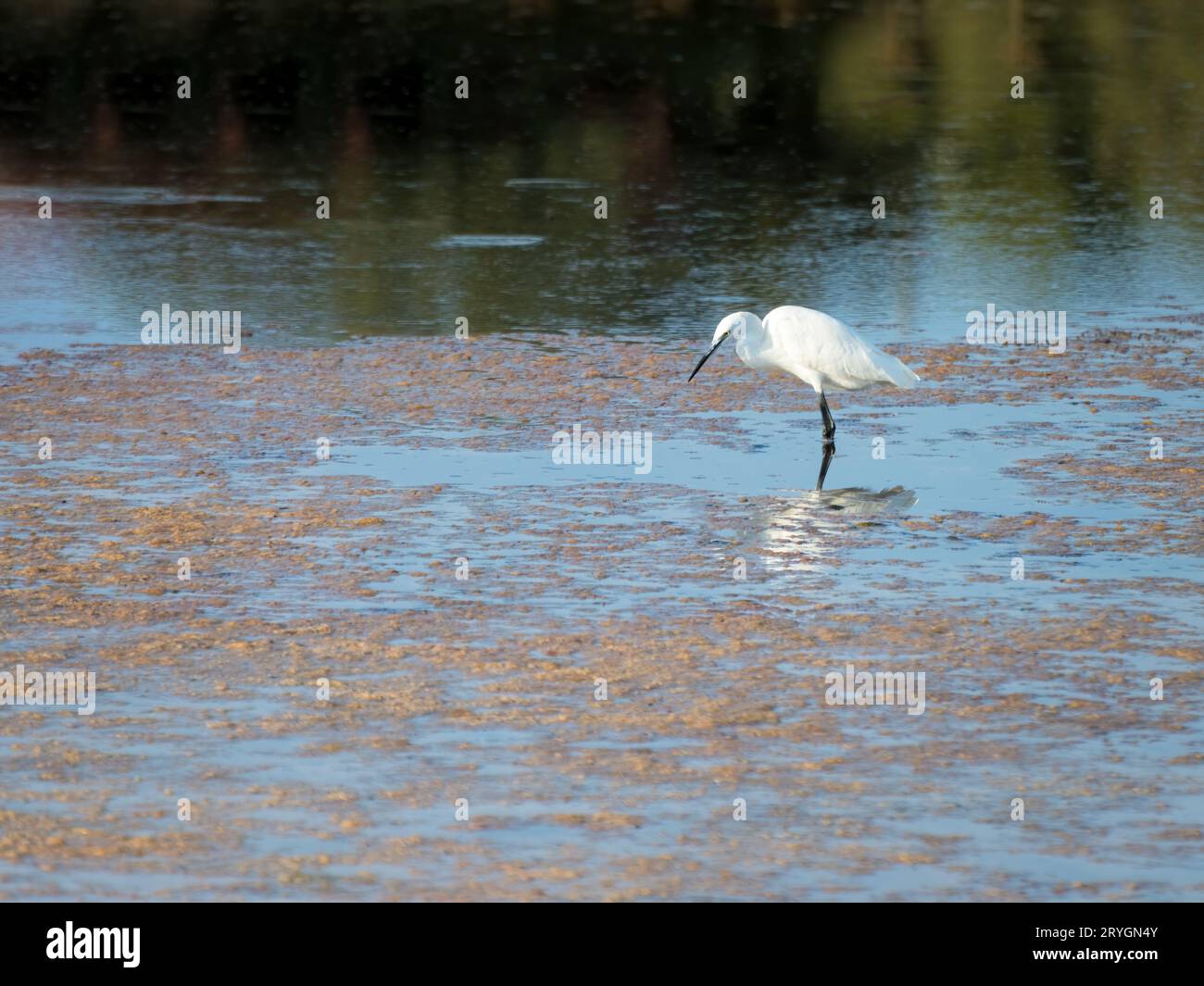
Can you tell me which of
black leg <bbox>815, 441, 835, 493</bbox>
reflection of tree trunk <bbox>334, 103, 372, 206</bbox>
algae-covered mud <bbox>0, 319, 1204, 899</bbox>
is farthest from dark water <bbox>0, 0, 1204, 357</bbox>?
black leg <bbox>815, 441, 835, 493</bbox>

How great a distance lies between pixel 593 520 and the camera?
10.5 meters

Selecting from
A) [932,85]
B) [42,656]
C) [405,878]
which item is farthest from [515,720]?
[932,85]

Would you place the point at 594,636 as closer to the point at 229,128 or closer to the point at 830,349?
the point at 830,349

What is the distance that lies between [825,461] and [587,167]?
1087cm

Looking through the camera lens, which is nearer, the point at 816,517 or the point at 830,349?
the point at 816,517

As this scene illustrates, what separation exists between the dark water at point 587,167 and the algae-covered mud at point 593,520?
0.10 metres

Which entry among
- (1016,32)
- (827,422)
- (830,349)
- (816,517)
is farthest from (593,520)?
(1016,32)

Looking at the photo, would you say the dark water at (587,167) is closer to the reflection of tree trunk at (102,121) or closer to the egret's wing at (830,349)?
the reflection of tree trunk at (102,121)

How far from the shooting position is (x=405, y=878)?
246 inches

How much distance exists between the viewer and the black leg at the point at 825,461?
11.2m

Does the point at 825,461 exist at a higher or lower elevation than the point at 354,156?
lower
